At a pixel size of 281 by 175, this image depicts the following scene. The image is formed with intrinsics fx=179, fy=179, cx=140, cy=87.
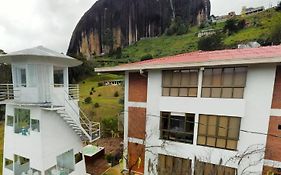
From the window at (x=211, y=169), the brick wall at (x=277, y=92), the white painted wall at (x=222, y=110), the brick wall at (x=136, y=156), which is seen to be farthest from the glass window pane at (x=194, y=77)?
the brick wall at (x=136, y=156)

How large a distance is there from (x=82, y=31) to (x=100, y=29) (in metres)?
6.47

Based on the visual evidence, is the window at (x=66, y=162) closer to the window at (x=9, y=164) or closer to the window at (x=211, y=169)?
the window at (x=9, y=164)

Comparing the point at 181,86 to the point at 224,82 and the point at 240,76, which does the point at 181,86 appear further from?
the point at 240,76

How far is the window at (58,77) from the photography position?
11386mm

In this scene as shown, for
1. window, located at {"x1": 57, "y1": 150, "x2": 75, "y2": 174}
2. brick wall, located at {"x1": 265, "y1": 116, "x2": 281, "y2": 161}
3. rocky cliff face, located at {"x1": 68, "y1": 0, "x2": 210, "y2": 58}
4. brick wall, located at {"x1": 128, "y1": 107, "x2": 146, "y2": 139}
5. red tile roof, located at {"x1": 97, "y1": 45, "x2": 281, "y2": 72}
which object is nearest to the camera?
red tile roof, located at {"x1": 97, "y1": 45, "x2": 281, "y2": 72}

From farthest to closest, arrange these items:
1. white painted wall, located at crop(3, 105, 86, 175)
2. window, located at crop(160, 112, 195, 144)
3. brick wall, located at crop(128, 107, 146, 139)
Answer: brick wall, located at crop(128, 107, 146, 139) < window, located at crop(160, 112, 195, 144) < white painted wall, located at crop(3, 105, 86, 175)

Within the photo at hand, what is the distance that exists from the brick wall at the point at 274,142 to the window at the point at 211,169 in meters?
1.92

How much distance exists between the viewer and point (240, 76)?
891 centimetres

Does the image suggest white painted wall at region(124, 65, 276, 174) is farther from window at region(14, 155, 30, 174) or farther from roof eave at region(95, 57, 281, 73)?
window at region(14, 155, 30, 174)

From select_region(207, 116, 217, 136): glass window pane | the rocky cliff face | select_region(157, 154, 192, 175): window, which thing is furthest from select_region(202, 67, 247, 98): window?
the rocky cliff face

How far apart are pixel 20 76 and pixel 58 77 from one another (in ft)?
6.80

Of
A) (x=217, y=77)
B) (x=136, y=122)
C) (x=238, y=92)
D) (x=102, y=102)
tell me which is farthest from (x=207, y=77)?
(x=102, y=102)

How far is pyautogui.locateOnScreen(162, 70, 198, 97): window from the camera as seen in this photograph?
9945 millimetres

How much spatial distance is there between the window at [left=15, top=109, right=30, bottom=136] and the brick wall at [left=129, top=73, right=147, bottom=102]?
6.39 meters
